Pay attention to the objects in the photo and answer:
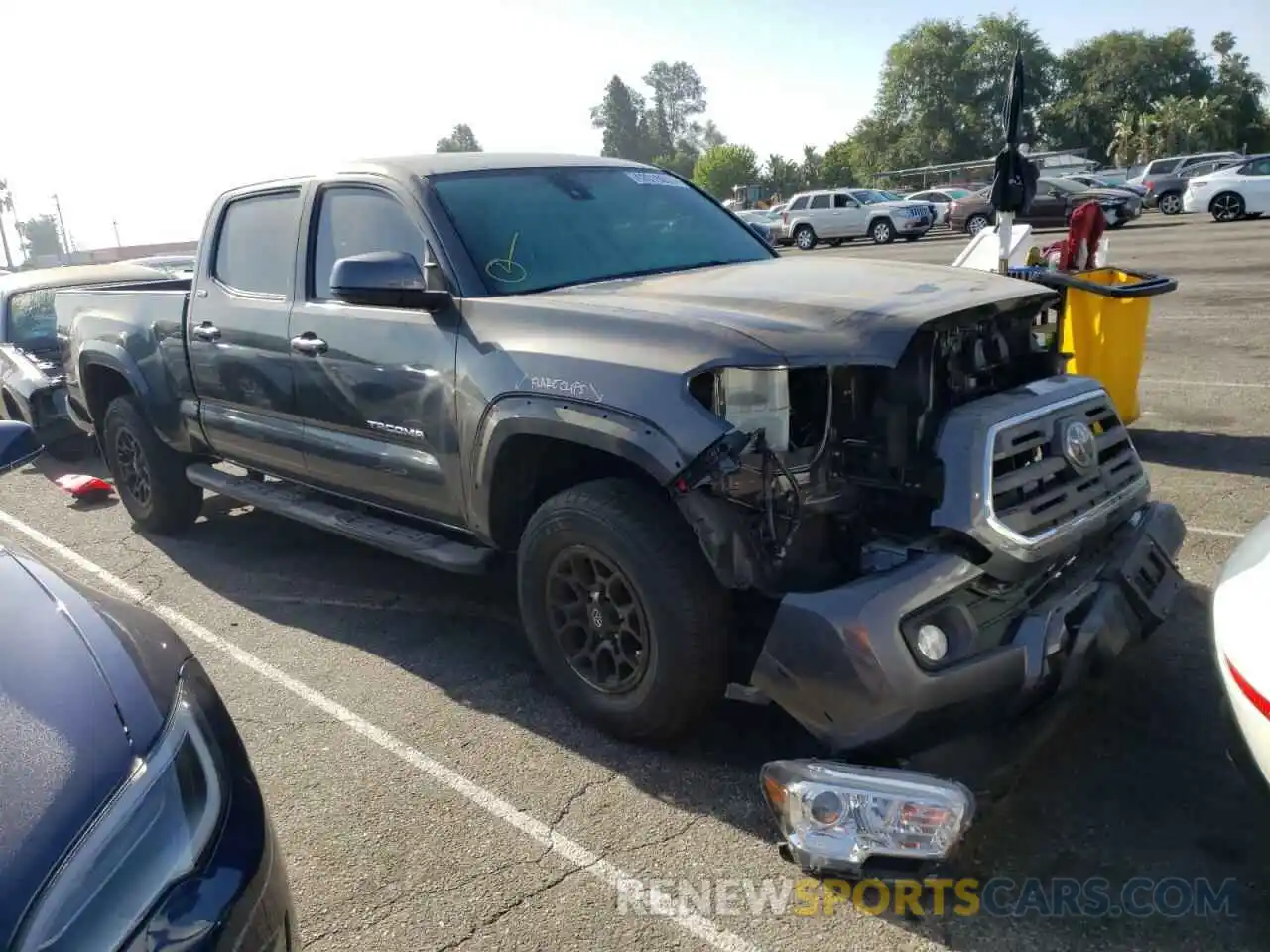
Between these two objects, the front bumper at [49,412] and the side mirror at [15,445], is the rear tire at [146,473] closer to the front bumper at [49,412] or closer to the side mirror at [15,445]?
the front bumper at [49,412]

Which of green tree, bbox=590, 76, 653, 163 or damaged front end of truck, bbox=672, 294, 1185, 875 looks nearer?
damaged front end of truck, bbox=672, 294, 1185, 875

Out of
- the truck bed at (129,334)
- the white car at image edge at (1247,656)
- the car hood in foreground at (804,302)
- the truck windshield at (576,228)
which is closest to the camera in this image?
the white car at image edge at (1247,656)

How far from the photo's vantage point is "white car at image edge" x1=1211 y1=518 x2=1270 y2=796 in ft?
7.75

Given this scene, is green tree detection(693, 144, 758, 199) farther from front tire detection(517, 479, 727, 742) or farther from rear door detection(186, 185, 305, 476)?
front tire detection(517, 479, 727, 742)

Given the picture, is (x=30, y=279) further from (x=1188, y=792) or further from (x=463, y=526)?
(x=1188, y=792)

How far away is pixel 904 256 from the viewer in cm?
2277

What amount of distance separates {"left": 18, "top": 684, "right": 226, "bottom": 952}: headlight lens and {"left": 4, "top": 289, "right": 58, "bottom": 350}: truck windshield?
8.35 m

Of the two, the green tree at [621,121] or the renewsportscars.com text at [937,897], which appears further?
the green tree at [621,121]

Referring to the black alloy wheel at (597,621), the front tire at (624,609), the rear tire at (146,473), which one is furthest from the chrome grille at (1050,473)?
the rear tire at (146,473)

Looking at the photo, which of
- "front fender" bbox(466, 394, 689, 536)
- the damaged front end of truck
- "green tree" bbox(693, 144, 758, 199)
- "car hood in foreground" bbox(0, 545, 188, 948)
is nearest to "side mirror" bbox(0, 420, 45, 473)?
"car hood in foreground" bbox(0, 545, 188, 948)

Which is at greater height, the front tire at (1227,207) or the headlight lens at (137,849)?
the headlight lens at (137,849)

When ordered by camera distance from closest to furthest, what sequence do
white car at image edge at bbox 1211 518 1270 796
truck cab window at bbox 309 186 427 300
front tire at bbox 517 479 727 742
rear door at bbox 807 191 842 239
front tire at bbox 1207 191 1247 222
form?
white car at image edge at bbox 1211 518 1270 796 < front tire at bbox 517 479 727 742 < truck cab window at bbox 309 186 427 300 < front tire at bbox 1207 191 1247 222 < rear door at bbox 807 191 842 239

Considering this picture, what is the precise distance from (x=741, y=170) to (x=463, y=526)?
3247 inches

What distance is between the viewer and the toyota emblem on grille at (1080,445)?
327 cm
